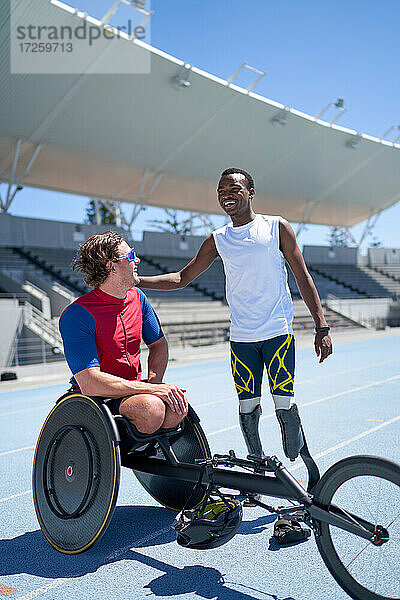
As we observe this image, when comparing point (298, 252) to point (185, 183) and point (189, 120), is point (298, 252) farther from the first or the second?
point (185, 183)

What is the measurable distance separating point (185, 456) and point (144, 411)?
2.44ft

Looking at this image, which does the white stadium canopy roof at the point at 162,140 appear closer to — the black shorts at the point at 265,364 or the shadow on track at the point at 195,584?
the black shorts at the point at 265,364

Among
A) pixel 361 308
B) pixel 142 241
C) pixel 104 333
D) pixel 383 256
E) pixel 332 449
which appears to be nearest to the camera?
pixel 104 333

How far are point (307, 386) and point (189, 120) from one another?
60.1 ft

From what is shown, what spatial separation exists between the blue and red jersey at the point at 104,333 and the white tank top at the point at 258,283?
2.04 ft

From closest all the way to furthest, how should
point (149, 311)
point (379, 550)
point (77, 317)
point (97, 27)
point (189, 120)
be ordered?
point (379, 550)
point (77, 317)
point (149, 311)
point (97, 27)
point (189, 120)

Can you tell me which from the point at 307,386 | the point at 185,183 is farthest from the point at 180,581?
the point at 185,183

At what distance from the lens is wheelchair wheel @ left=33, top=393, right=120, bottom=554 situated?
2.94 metres

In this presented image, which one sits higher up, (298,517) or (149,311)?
(149,311)

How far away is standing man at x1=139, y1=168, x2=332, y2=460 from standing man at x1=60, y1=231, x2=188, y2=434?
221 millimetres

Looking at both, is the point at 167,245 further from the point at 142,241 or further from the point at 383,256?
the point at 383,256

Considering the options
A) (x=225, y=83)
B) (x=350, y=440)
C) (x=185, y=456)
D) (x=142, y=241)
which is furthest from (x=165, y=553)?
(x=142, y=241)

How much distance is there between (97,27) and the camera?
1966 cm

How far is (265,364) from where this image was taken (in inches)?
135
